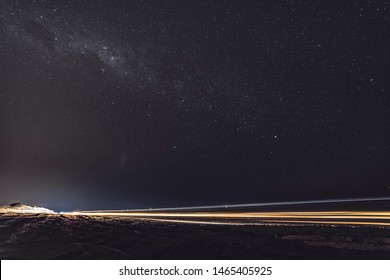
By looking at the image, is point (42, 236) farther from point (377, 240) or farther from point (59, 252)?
point (377, 240)

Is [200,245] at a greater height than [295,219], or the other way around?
[200,245]

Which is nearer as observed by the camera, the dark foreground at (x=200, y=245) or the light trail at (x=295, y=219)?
the dark foreground at (x=200, y=245)

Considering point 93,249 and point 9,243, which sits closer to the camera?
point 93,249

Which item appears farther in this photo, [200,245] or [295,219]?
[295,219]

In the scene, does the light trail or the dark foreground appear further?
the light trail

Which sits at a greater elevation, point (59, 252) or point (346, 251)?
point (59, 252)

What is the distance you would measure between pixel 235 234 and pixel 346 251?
2.90m

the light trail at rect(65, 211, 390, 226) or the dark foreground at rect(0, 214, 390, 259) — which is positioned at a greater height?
the dark foreground at rect(0, 214, 390, 259)

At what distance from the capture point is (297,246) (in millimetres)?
6363

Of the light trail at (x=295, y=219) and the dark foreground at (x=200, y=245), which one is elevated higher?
the dark foreground at (x=200, y=245)

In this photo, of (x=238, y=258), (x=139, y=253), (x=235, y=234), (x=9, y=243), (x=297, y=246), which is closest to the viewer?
(x=238, y=258)

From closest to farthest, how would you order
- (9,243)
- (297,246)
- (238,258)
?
1. (238,258)
2. (297,246)
3. (9,243)
